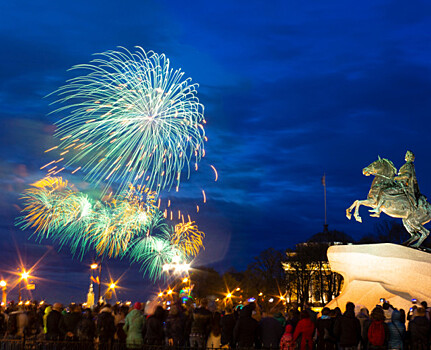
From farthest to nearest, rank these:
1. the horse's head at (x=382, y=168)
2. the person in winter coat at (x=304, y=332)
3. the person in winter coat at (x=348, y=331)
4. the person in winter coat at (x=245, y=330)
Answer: the horse's head at (x=382, y=168), the person in winter coat at (x=245, y=330), the person in winter coat at (x=348, y=331), the person in winter coat at (x=304, y=332)

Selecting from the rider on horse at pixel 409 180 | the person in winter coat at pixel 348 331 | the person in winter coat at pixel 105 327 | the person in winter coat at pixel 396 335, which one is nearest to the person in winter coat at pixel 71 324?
the person in winter coat at pixel 105 327

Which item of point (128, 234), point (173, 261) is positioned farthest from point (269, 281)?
point (128, 234)

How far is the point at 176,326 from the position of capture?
15.2 meters

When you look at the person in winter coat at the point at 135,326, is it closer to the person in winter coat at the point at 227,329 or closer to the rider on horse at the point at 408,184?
the person in winter coat at the point at 227,329

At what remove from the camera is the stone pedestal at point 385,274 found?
27.2 meters

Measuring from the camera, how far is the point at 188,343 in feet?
53.2

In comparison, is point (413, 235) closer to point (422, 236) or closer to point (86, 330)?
point (422, 236)

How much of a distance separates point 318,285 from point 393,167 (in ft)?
147

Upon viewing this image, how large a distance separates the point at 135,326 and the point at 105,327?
0.74 meters

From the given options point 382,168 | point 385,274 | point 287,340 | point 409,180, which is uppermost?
point 382,168

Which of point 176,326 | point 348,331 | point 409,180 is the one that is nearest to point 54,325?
point 176,326

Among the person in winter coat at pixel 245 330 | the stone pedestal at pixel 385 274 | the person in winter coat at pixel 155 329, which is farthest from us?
the stone pedestal at pixel 385 274

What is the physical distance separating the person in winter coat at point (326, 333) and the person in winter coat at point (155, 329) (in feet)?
12.6

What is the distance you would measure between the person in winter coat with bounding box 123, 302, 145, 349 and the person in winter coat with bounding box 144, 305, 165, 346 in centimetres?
19
